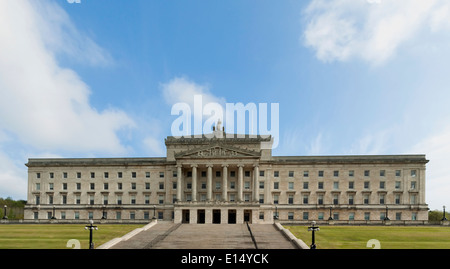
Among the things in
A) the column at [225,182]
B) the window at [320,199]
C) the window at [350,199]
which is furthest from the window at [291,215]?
the column at [225,182]

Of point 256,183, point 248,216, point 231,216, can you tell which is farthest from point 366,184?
point 231,216

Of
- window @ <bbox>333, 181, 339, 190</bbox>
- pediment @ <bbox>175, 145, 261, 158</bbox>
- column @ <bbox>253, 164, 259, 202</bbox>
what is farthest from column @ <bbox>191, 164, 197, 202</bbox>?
window @ <bbox>333, 181, 339, 190</bbox>

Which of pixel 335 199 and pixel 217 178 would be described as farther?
pixel 217 178

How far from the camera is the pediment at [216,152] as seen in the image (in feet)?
253

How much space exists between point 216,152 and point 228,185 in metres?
8.64

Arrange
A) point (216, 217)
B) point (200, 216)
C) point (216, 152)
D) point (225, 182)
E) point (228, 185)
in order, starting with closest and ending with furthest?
point (216, 217)
point (200, 216)
point (225, 182)
point (216, 152)
point (228, 185)

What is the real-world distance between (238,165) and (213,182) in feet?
26.0

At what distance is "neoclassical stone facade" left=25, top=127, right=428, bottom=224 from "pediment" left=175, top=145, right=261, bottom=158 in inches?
8.5

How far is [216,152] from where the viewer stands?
77.5 m

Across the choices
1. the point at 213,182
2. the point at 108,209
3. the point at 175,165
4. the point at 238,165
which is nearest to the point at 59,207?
the point at 108,209

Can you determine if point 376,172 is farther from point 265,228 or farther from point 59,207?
point 59,207

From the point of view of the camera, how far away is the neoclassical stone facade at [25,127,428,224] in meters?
77.3

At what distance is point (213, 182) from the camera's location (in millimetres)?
80938

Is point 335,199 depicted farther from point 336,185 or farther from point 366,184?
point 366,184
